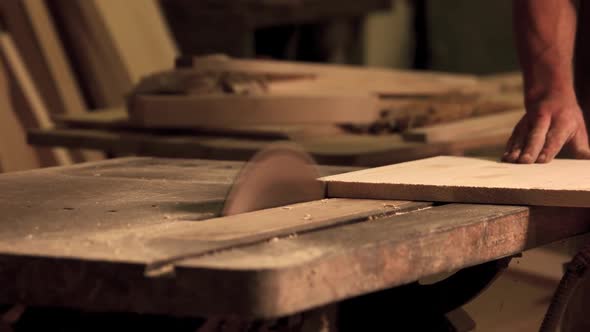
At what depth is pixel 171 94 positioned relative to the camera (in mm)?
3133

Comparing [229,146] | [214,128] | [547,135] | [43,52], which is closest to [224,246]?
[547,135]

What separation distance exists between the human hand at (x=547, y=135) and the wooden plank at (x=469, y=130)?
0.66 m

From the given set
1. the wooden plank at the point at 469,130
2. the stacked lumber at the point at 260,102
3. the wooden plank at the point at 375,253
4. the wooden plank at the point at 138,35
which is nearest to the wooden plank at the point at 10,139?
the wooden plank at the point at 138,35

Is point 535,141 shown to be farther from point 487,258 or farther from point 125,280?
point 125,280

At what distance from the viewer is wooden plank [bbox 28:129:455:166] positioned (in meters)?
2.59

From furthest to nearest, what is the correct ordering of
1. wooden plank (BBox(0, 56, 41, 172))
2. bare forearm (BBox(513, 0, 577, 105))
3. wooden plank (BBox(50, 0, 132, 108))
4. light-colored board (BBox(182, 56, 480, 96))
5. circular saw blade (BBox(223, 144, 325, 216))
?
wooden plank (BBox(50, 0, 132, 108)), wooden plank (BBox(0, 56, 41, 172)), light-colored board (BBox(182, 56, 480, 96)), bare forearm (BBox(513, 0, 577, 105)), circular saw blade (BBox(223, 144, 325, 216))

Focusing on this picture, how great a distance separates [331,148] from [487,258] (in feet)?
3.85

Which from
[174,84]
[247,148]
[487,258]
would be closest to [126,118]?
[174,84]

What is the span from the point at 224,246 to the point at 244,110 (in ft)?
5.74

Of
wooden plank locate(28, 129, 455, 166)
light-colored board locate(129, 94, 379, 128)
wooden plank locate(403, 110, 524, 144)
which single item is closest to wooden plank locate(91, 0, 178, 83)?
wooden plank locate(28, 129, 455, 166)

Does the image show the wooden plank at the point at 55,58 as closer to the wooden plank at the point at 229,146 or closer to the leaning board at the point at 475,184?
the wooden plank at the point at 229,146

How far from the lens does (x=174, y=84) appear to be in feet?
10.2

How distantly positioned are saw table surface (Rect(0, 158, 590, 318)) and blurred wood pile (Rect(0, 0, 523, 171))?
114 centimetres

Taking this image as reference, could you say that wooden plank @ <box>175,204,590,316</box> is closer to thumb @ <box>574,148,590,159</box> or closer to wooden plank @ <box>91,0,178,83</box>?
thumb @ <box>574,148,590,159</box>
